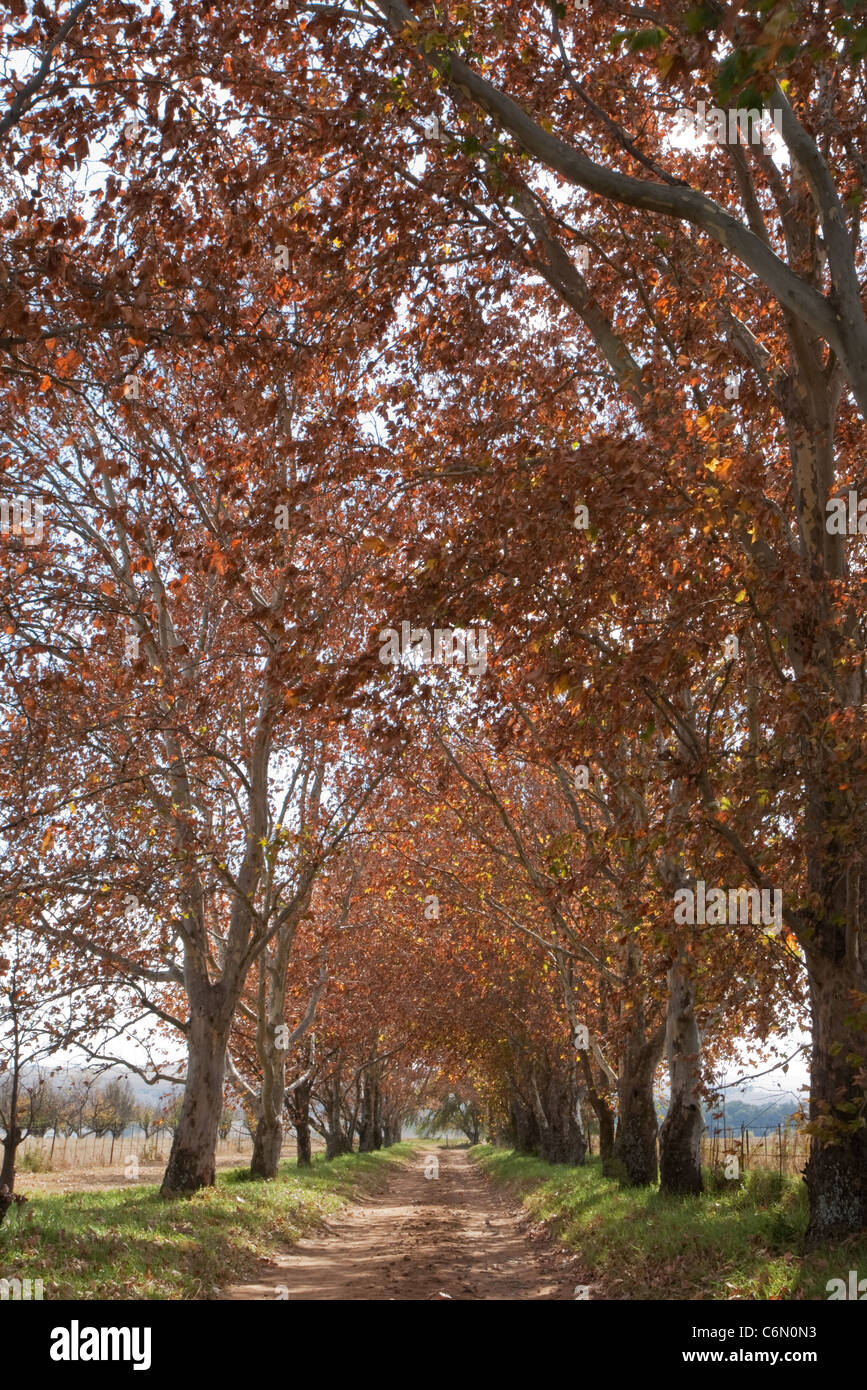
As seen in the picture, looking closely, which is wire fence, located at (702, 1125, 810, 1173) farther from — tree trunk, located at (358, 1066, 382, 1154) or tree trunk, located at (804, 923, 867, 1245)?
tree trunk, located at (358, 1066, 382, 1154)

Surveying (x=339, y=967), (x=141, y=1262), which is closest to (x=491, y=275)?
(x=141, y=1262)

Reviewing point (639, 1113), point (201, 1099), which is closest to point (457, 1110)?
point (639, 1113)

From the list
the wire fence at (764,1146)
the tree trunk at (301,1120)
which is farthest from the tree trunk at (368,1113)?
the wire fence at (764,1146)

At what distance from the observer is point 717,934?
8695 millimetres

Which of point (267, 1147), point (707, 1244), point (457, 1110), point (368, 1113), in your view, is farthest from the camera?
point (457, 1110)

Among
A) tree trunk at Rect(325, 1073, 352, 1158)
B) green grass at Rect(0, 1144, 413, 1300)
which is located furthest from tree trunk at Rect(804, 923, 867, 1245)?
tree trunk at Rect(325, 1073, 352, 1158)

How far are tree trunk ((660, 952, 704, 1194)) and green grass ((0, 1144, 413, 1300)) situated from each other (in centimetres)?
547

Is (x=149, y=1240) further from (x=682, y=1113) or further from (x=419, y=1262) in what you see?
(x=682, y=1113)

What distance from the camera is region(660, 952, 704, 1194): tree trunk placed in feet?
44.8

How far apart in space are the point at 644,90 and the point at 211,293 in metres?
5.27

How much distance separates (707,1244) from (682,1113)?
4273mm

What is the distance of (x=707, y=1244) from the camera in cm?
966

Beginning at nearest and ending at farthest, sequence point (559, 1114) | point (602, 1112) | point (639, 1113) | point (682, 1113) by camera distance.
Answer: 1. point (682, 1113)
2. point (639, 1113)
3. point (602, 1112)
4. point (559, 1114)
